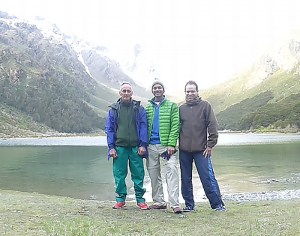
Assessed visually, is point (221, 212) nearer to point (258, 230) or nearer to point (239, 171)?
point (258, 230)

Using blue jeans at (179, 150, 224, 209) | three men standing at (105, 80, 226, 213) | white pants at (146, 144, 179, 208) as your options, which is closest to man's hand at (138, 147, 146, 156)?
three men standing at (105, 80, 226, 213)

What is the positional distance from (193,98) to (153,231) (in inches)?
173

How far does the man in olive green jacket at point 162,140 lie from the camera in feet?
28.6

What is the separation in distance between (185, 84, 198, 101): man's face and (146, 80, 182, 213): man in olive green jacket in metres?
0.56

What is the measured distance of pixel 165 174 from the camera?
358 inches

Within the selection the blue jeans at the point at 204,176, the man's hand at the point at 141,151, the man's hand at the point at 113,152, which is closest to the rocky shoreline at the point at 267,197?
the blue jeans at the point at 204,176

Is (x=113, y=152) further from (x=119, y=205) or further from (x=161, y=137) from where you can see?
(x=119, y=205)

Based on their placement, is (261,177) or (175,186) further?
(261,177)

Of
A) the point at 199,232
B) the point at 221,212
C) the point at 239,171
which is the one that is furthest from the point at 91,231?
the point at 239,171

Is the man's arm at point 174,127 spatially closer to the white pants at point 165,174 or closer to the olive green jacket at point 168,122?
the olive green jacket at point 168,122

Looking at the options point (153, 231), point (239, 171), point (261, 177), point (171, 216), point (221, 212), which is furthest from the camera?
point (239, 171)

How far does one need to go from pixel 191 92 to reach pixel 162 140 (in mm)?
1802

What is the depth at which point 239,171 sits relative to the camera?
3303 centimetres

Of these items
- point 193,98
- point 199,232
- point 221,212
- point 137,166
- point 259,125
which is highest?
point 193,98
